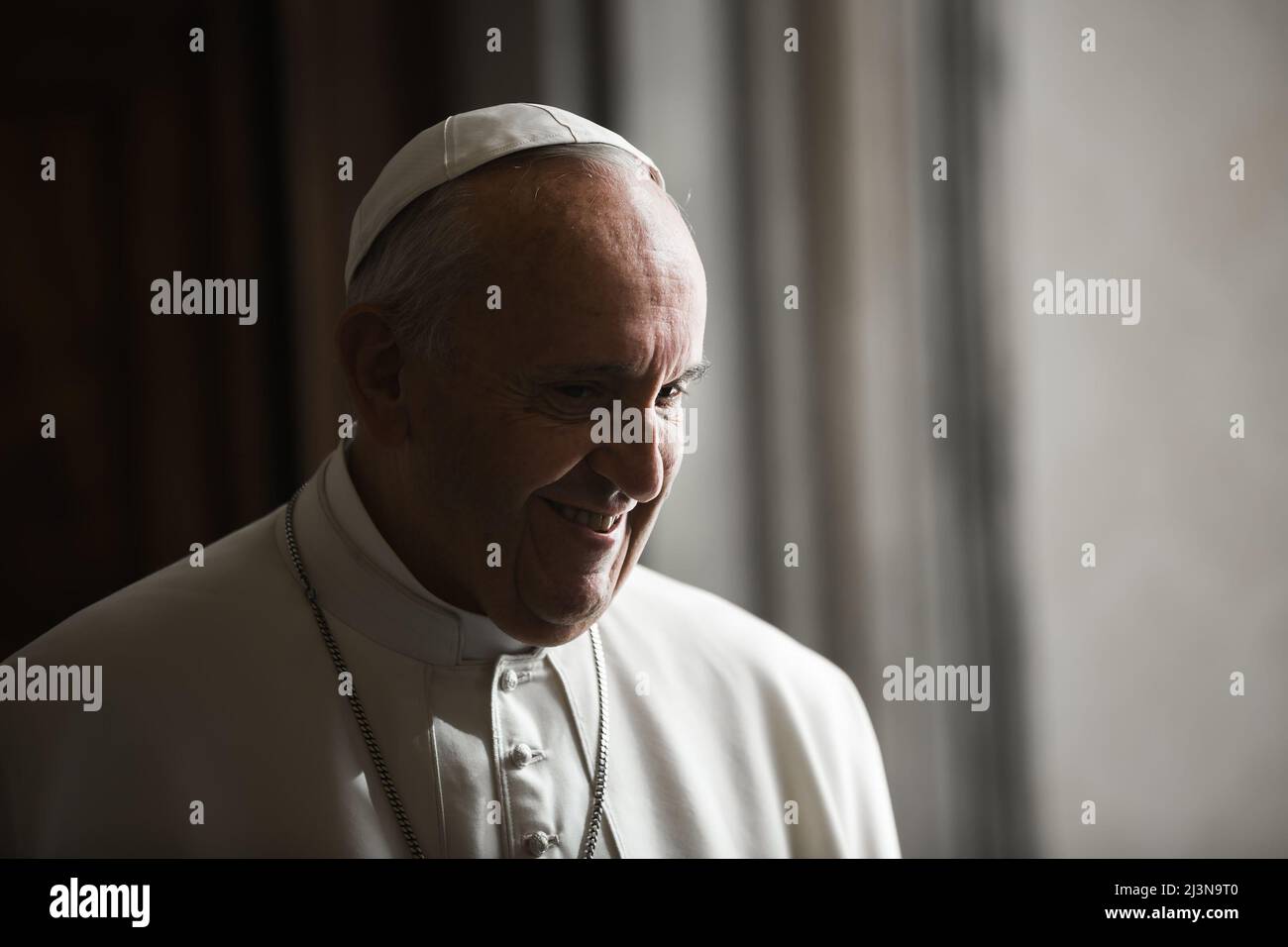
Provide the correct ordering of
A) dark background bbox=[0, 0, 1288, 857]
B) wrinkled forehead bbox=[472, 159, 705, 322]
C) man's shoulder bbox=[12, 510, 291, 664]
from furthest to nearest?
1. dark background bbox=[0, 0, 1288, 857]
2. man's shoulder bbox=[12, 510, 291, 664]
3. wrinkled forehead bbox=[472, 159, 705, 322]

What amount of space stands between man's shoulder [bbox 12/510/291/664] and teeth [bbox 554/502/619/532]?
405 mm

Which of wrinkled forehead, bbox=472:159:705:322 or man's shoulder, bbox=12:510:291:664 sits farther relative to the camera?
man's shoulder, bbox=12:510:291:664

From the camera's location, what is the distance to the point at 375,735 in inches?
53.5

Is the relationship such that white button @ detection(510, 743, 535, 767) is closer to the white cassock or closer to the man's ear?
the white cassock

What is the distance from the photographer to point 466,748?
4.41 ft

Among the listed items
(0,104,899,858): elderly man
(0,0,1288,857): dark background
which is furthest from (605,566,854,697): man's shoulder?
(0,104,899,858): elderly man

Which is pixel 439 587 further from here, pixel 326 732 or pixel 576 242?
pixel 576 242

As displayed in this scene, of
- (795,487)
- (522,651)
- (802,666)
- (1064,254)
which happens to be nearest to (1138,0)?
(1064,254)

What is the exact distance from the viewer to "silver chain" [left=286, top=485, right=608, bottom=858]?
1.34 m

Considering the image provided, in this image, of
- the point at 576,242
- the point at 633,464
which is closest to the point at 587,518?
the point at 633,464

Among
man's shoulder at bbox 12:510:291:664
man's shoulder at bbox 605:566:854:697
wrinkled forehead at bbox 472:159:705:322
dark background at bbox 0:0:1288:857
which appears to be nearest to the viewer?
wrinkled forehead at bbox 472:159:705:322

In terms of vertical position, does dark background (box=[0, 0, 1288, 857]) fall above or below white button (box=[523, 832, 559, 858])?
above

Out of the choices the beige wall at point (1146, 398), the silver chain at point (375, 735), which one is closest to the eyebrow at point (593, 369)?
the silver chain at point (375, 735)
